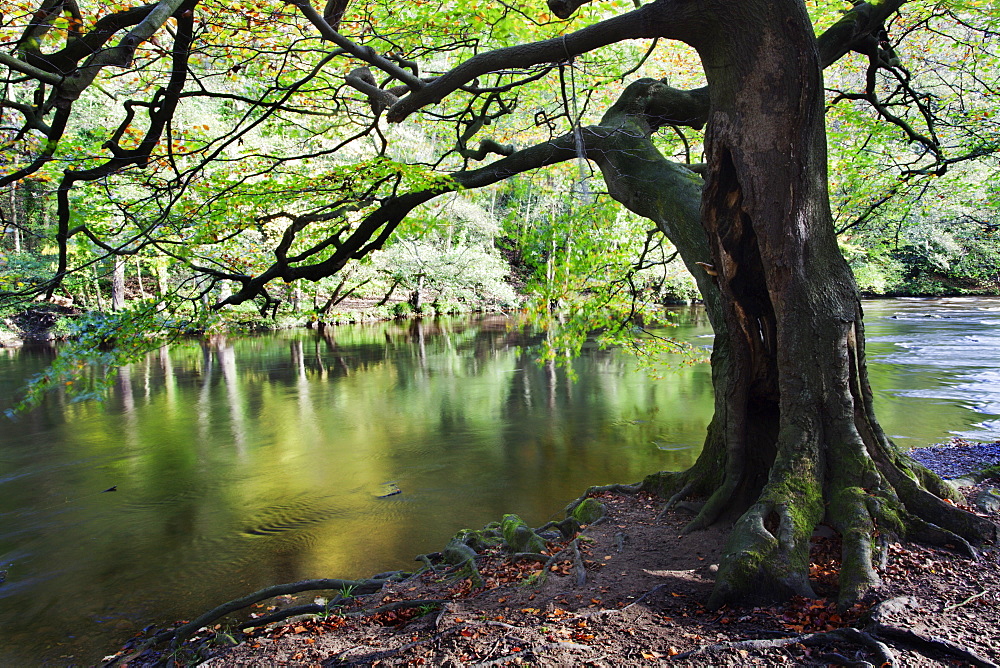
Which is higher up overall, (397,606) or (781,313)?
(781,313)

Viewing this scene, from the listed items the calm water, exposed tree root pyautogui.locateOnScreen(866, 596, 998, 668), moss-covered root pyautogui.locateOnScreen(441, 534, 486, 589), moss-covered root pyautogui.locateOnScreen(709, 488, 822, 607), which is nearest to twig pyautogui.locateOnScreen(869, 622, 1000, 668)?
exposed tree root pyautogui.locateOnScreen(866, 596, 998, 668)

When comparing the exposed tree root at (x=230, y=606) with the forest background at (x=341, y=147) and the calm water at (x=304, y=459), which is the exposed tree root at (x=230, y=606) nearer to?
the calm water at (x=304, y=459)

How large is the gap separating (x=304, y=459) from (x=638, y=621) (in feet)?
27.4

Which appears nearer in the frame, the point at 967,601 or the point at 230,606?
the point at 967,601

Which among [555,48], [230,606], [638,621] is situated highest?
[555,48]

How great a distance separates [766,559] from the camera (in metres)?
3.05

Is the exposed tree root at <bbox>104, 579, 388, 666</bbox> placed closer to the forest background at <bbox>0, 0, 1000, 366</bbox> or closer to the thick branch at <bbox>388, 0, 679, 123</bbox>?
the forest background at <bbox>0, 0, 1000, 366</bbox>

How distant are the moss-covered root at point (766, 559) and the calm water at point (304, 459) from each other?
3.93m

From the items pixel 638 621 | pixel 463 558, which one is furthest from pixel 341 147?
pixel 638 621

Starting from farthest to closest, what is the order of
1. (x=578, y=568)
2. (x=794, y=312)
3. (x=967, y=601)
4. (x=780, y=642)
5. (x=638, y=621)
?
(x=578, y=568) → (x=794, y=312) → (x=638, y=621) → (x=967, y=601) → (x=780, y=642)

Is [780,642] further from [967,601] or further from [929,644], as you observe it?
[967,601]

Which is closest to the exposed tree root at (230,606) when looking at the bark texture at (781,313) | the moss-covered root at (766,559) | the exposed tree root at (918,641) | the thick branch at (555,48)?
the bark texture at (781,313)

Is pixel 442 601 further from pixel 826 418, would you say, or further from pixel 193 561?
pixel 193 561

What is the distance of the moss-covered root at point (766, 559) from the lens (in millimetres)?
3006
